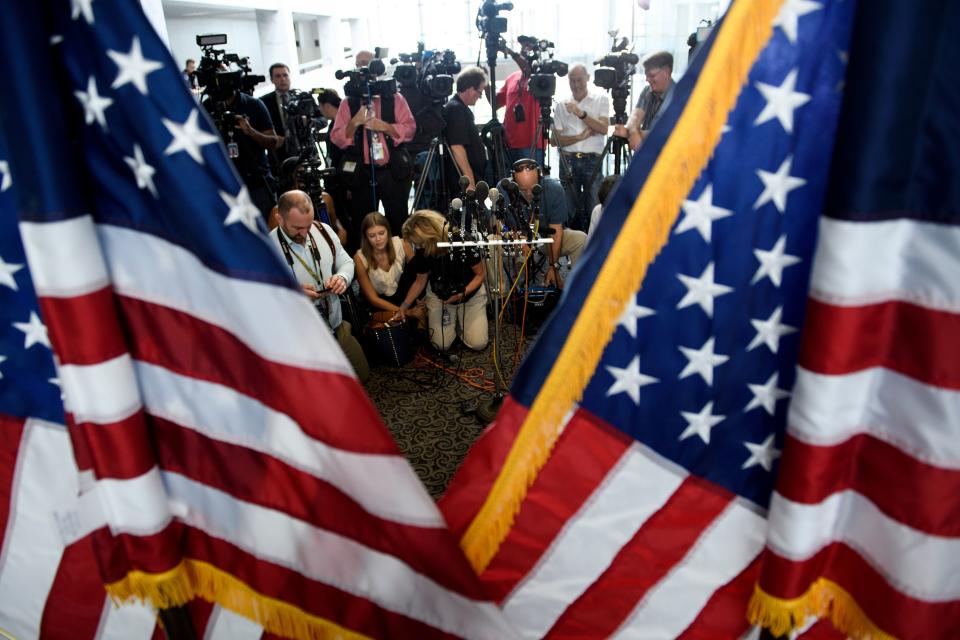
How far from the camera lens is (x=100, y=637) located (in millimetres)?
1445

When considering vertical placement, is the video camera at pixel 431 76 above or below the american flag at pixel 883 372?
above

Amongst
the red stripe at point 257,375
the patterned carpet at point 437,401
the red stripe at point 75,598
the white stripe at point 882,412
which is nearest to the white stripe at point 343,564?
the red stripe at point 257,375

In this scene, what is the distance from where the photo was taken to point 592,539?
1305mm

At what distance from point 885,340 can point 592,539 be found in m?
0.63

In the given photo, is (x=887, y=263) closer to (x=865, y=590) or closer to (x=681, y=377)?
(x=681, y=377)

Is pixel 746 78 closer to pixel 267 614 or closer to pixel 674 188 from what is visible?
pixel 674 188

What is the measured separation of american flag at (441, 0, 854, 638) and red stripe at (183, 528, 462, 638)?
0.68ft

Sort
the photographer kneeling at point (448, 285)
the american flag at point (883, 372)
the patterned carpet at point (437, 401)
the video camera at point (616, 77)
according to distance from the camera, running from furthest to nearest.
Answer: the video camera at point (616, 77) < the photographer kneeling at point (448, 285) < the patterned carpet at point (437, 401) < the american flag at point (883, 372)

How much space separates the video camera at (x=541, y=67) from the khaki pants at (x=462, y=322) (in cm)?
165

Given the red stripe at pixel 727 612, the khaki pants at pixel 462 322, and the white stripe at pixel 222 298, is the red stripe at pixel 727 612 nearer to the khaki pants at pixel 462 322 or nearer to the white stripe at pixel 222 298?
the white stripe at pixel 222 298

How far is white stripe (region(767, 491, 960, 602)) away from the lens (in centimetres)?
107

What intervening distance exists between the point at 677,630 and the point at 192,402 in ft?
3.43

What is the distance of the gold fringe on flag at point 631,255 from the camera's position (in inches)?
40.1

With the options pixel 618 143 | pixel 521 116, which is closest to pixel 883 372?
pixel 618 143
